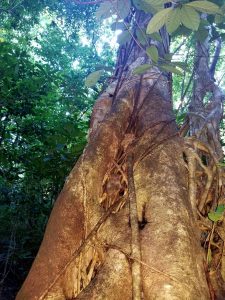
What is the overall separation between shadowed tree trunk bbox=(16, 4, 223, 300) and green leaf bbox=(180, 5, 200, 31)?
2.32 feet

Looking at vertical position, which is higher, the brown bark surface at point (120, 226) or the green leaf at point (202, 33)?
the green leaf at point (202, 33)

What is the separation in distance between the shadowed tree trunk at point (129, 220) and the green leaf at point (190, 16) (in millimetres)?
706

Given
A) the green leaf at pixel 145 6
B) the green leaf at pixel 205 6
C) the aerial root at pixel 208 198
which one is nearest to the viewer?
the green leaf at pixel 205 6

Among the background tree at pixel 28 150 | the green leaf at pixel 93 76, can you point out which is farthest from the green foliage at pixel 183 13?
the background tree at pixel 28 150

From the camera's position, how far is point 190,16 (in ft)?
3.76

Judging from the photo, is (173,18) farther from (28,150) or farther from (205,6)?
(28,150)

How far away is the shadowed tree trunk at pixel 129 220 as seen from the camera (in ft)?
3.86

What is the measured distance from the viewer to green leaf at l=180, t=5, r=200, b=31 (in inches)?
44.2

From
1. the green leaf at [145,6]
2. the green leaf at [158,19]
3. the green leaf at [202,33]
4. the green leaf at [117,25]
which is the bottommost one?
the green leaf at [158,19]

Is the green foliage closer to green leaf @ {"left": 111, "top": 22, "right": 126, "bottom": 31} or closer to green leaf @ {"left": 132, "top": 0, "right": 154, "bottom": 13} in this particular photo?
green leaf @ {"left": 132, "top": 0, "right": 154, "bottom": 13}

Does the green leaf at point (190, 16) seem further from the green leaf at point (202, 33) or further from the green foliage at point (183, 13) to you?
the green leaf at point (202, 33)

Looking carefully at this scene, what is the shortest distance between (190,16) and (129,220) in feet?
2.89

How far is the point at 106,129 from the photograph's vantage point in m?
1.83

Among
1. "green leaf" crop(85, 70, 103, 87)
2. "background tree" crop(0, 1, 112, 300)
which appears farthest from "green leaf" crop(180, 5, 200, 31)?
"background tree" crop(0, 1, 112, 300)
